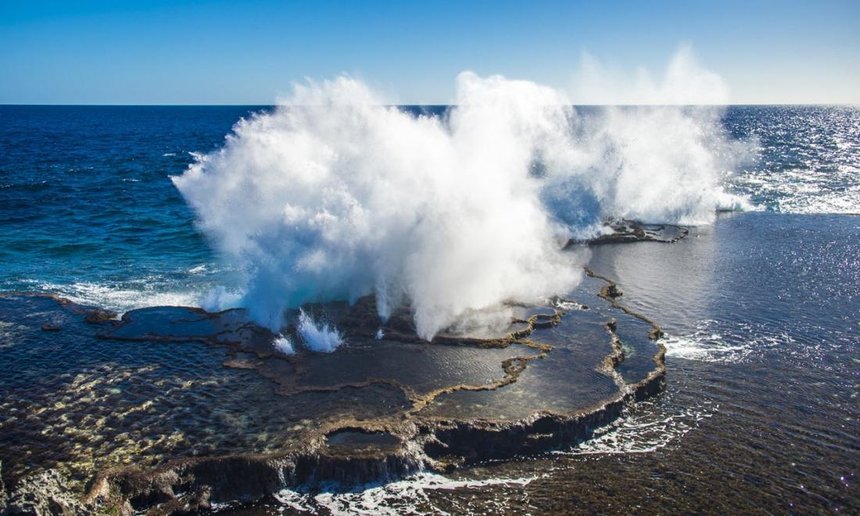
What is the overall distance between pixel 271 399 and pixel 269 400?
64 millimetres

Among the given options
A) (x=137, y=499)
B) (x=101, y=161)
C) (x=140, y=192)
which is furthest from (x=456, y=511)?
(x=101, y=161)

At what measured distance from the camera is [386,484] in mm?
10578

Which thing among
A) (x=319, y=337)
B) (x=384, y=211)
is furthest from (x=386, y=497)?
(x=384, y=211)

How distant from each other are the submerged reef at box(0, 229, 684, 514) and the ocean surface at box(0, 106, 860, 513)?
2.17ft

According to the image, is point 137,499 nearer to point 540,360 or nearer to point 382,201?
point 540,360

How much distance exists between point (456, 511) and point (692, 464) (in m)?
5.06

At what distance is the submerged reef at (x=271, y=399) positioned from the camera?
33.9 feet

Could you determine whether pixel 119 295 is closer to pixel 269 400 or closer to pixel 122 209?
pixel 269 400

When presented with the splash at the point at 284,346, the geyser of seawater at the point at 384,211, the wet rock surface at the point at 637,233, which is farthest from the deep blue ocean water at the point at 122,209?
the wet rock surface at the point at 637,233

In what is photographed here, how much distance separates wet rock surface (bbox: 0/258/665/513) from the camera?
10.3 metres

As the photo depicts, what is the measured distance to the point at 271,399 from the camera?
42.4 feet

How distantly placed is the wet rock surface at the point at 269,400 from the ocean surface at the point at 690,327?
0.69 metres

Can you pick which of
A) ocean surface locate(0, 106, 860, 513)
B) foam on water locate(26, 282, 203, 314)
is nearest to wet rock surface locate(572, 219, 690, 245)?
ocean surface locate(0, 106, 860, 513)

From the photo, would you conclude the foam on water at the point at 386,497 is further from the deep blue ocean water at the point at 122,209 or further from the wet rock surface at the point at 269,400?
the deep blue ocean water at the point at 122,209
